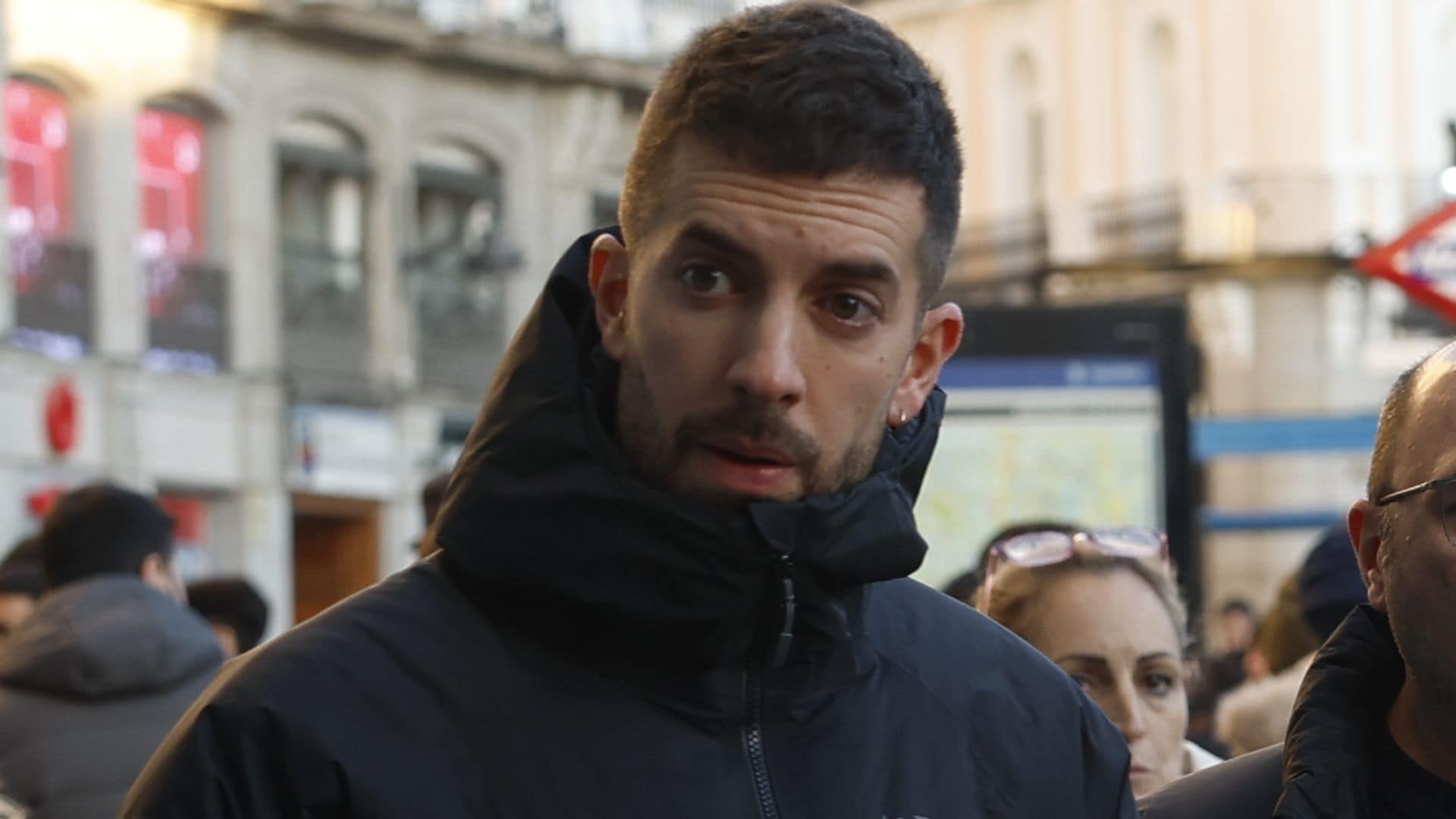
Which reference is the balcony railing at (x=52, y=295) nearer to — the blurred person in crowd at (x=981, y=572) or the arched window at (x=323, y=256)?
the arched window at (x=323, y=256)

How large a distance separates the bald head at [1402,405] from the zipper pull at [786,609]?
2.71 feet

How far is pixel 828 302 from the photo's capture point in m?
3.14

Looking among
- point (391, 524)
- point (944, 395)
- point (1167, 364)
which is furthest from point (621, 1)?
point (944, 395)

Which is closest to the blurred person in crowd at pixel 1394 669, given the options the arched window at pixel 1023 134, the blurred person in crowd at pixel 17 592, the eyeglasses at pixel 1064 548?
the eyeglasses at pixel 1064 548

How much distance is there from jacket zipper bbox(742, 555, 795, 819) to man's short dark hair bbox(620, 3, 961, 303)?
0.34 m

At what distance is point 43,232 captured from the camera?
2953 cm

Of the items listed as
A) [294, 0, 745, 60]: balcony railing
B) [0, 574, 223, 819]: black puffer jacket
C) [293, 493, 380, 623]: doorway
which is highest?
[294, 0, 745, 60]: balcony railing

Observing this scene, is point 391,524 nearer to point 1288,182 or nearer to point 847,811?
point 1288,182

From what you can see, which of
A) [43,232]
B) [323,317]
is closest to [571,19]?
[323,317]

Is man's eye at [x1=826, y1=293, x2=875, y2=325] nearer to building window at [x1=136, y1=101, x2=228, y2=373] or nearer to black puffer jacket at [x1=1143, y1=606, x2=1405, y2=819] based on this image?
black puffer jacket at [x1=1143, y1=606, x2=1405, y2=819]

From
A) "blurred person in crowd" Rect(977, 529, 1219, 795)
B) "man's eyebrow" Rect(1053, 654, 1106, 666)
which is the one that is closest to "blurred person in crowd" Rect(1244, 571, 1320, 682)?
"blurred person in crowd" Rect(977, 529, 1219, 795)

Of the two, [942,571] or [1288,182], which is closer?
[942,571]

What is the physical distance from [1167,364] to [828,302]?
13.1m

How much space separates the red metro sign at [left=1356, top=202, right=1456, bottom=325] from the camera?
436 inches
